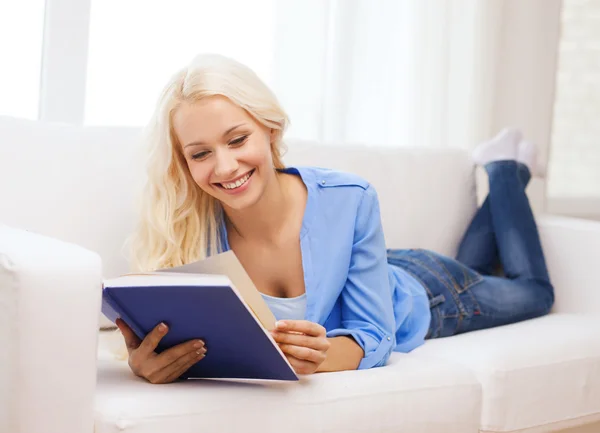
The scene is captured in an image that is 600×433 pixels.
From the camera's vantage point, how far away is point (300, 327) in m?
1.47

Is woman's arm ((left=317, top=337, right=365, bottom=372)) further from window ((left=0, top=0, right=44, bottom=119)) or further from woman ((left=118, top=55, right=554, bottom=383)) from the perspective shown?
window ((left=0, top=0, right=44, bottom=119))

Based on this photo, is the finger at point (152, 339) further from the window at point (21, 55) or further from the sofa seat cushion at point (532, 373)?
the window at point (21, 55)

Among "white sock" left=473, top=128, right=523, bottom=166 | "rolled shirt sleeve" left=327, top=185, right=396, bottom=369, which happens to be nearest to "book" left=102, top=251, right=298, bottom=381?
"rolled shirt sleeve" left=327, top=185, right=396, bottom=369

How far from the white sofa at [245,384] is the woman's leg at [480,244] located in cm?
4

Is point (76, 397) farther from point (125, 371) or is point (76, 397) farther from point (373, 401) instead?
point (373, 401)

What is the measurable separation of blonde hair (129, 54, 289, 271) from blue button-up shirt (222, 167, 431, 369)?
86 millimetres

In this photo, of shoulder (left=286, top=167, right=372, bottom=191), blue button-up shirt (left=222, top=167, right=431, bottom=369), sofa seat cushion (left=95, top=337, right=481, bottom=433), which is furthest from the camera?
shoulder (left=286, top=167, right=372, bottom=191)

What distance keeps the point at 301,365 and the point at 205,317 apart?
0.23 meters

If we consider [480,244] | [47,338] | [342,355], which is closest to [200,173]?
[342,355]

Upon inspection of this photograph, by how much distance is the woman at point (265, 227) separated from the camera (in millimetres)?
1646

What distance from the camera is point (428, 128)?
3578 mm

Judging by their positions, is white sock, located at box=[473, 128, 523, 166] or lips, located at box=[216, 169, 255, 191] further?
white sock, located at box=[473, 128, 523, 166]

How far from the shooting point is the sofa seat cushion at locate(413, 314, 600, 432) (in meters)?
1.83

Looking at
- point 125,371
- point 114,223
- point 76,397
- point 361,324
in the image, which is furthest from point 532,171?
point 76,397
